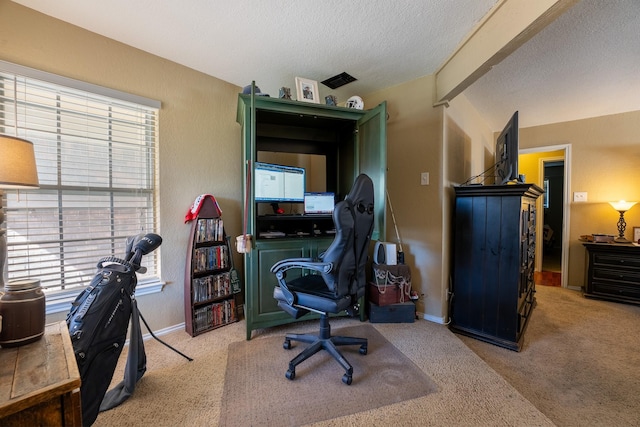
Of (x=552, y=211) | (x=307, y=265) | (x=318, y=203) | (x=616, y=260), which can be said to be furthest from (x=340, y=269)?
(x=552, y=211)

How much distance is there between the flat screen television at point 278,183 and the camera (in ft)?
7.18

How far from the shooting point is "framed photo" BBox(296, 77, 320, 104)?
7.47ft

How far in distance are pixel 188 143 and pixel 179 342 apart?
5.79 ft

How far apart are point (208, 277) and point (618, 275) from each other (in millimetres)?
4852

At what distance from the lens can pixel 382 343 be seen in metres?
2.00

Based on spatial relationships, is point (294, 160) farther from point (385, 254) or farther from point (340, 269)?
point (340, 269)

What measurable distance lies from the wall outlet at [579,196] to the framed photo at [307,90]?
13.3 feet

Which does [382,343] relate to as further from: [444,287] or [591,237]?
[591,237]

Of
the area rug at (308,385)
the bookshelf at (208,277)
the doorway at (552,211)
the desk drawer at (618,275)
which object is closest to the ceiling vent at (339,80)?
the bookshelf at (208,277)

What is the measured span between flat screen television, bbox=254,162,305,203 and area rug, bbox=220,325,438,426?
4.18ft

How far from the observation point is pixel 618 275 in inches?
119

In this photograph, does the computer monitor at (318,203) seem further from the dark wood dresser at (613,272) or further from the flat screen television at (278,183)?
the dark wood dresser at (613,272)

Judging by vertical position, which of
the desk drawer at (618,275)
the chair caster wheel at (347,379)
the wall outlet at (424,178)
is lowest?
the chair caster wheel at (347,379)

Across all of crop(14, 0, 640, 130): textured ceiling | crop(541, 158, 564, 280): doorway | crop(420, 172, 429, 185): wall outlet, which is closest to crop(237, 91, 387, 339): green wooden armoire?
crop(14, 0, 640, 130): textured ceiling
